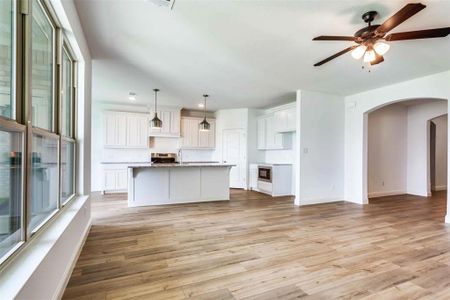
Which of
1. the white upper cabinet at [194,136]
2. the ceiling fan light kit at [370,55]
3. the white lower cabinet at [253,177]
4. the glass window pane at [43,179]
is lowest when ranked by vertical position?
the white lower cabinet at [253,177]

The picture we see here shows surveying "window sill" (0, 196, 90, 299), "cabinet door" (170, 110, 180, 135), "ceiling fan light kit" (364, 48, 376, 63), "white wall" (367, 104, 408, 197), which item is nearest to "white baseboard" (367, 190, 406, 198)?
"white wall" (367, 104, 408, 197)

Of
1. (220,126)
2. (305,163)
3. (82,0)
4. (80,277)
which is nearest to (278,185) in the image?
(305,163)

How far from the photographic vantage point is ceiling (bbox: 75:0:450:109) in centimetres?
232

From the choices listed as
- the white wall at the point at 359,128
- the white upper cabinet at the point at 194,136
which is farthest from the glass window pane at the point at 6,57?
the white upper cabinet at the point at 194,136

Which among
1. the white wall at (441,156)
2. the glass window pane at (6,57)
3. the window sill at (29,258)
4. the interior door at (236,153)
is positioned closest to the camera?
the window sill at (29,258)

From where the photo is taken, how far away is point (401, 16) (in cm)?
195

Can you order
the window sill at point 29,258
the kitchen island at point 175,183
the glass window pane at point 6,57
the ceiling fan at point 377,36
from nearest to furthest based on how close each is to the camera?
the window sill at point 29,258 < the glass window pane at point 6,57 < the ceiling fan at point 377,36 < the kitchen island at point 175,183

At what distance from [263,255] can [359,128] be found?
4230 mm

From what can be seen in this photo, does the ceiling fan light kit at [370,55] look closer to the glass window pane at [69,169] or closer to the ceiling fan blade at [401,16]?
the ceiling fan blade at [401,16]

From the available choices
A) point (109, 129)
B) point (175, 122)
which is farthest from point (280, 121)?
point (109, 129)

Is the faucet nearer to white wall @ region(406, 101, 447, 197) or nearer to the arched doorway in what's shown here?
the arched doorway

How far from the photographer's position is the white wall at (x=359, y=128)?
4711mm

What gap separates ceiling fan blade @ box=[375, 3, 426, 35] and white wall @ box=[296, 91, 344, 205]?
3101 mm

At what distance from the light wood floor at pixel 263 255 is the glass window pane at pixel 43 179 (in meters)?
0.70
